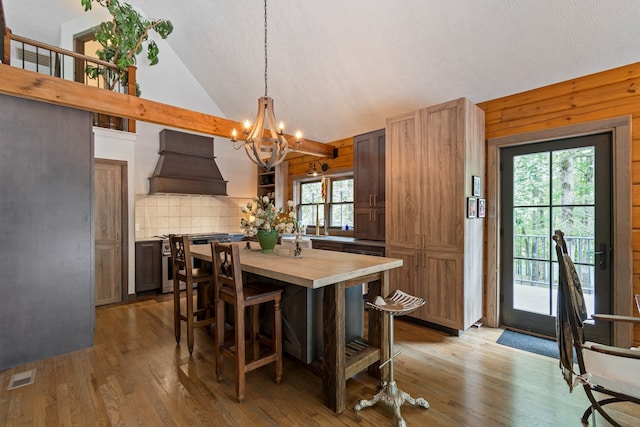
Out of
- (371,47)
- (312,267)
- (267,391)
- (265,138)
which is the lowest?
(267,391)

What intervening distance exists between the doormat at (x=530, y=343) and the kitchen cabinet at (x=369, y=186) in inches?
70.3

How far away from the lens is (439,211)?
324cm

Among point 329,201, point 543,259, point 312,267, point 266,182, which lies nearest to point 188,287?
point 312,267

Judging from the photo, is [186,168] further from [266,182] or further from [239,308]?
[239,308]

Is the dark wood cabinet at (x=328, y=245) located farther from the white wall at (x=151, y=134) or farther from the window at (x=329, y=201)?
the white wall at (x=151, y=134)

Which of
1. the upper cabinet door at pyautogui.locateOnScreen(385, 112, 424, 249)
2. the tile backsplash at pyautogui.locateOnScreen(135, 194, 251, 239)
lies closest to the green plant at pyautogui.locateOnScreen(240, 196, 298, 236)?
the upper cabinet door at pyautogui.locateOnScreen(385, 112, 424, 249)

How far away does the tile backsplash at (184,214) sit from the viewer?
514cm

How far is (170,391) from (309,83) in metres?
4.16

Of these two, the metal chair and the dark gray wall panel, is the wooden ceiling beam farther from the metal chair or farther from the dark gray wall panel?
the metal chair

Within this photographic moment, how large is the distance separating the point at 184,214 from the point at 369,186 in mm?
3584

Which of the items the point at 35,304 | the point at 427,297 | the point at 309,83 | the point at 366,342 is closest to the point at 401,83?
the point at 309,83

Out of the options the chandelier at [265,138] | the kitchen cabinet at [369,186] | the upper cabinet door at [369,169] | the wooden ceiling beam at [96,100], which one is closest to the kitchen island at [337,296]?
the chandelier at [265,138]

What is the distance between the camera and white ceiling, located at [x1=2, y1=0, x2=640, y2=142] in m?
2.56

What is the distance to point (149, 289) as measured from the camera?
185 inches
